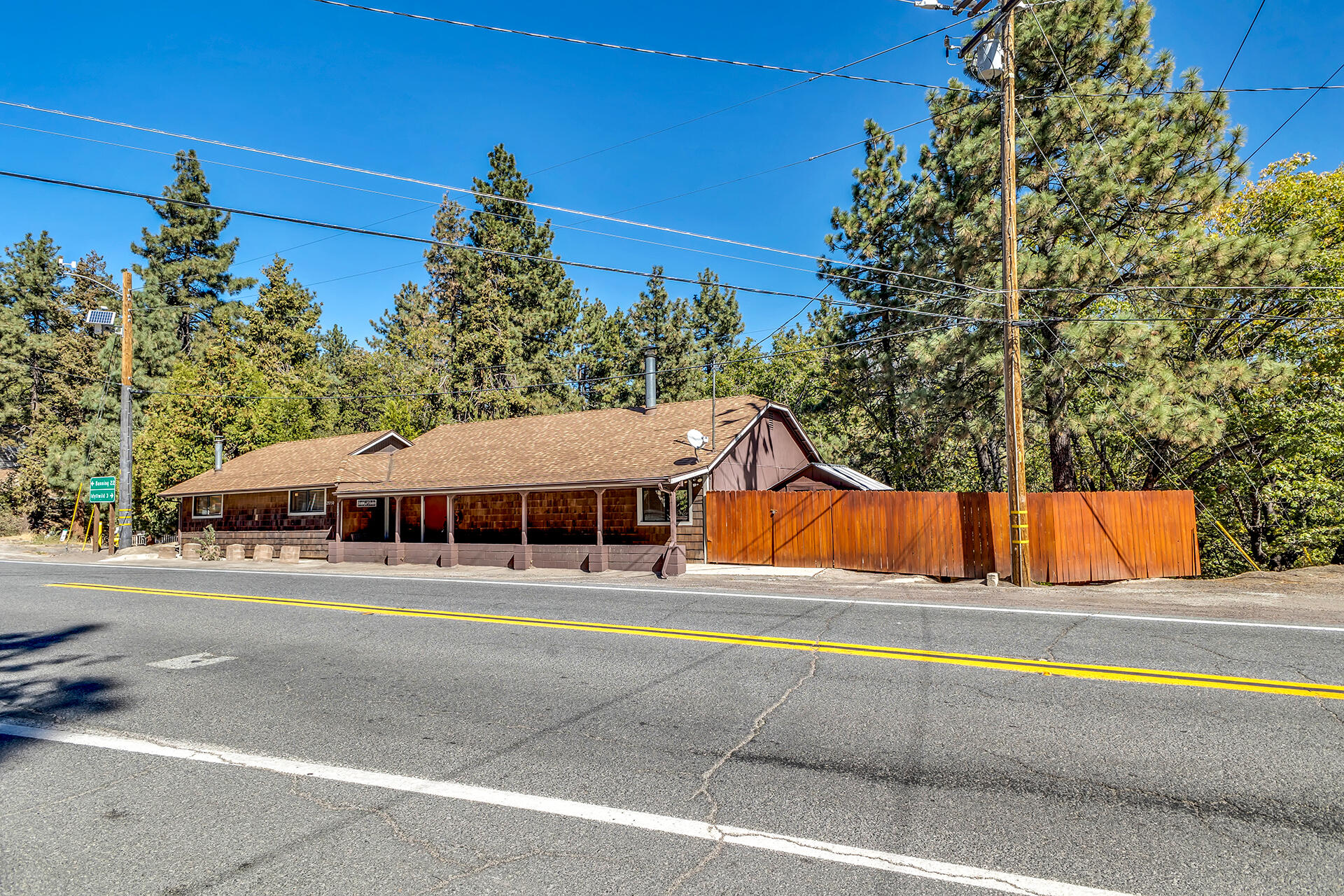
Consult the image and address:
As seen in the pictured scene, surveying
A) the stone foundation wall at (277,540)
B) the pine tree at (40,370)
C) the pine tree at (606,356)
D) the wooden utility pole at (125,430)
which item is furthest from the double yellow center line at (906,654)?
the pine tree at (40,370)

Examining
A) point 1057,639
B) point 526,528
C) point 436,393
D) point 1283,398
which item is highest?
point 436,393

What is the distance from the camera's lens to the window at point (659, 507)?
2217cm

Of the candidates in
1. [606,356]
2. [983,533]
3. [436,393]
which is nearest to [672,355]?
[606,356]

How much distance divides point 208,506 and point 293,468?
5804 mm

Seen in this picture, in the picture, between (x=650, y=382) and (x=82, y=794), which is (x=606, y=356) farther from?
(x=82, y=794)

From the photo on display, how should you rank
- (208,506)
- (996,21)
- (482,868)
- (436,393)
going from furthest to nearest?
(436,393) → (208,506) → (996,21) → (482,868)

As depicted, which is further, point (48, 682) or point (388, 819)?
point (48, 682)

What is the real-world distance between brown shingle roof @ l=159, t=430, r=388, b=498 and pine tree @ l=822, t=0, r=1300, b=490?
2129cm

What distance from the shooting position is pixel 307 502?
29844 millimetres

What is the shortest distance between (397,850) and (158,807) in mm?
1779

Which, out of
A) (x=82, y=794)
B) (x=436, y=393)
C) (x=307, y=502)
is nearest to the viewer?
(x=82, y=794)

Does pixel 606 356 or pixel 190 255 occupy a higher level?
pixel 190 255

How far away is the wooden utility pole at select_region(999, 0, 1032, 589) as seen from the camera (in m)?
15.5

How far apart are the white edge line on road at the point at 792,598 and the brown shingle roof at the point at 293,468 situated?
6.43 metres
